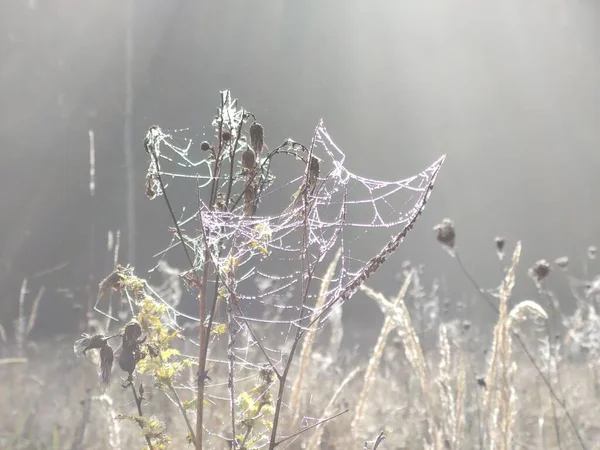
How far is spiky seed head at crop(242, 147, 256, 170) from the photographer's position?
87 centimetres

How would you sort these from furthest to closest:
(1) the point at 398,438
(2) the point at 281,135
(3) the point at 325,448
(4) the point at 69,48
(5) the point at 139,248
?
(4) the point at 69,48 < (5) the point at 139,248 < (1) the point at 398,438 < (3) the point at 325,448 < (2) the point at 281,135

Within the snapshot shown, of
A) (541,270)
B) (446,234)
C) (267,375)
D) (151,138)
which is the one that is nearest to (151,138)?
(151,138)

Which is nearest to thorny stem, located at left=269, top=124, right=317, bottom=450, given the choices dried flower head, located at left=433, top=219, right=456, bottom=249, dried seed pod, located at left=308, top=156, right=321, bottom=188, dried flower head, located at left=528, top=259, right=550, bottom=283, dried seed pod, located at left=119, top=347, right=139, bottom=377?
dried seed pod, located at left=308, top=156, right=321, bottom=188

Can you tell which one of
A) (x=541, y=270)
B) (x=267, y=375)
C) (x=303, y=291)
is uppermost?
(x=541, y=270)

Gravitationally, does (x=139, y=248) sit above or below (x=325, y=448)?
above

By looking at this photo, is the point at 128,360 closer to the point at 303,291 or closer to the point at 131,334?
the point at 131,334

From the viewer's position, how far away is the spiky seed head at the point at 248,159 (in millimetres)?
872

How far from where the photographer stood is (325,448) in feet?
6.29

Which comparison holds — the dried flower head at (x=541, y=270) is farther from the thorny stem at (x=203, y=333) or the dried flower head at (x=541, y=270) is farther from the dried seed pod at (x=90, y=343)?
the dried seed pod at (x=90, y=343)

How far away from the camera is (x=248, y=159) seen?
874mm

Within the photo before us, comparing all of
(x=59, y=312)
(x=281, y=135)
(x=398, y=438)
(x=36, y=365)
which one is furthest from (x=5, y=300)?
(x=281, y=135)

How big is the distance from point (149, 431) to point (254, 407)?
16 cm

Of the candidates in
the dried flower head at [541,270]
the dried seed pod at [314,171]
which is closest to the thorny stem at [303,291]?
the dried seed pod at [314,171]

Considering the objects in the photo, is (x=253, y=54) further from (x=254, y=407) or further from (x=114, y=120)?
(x=254, y=407)
